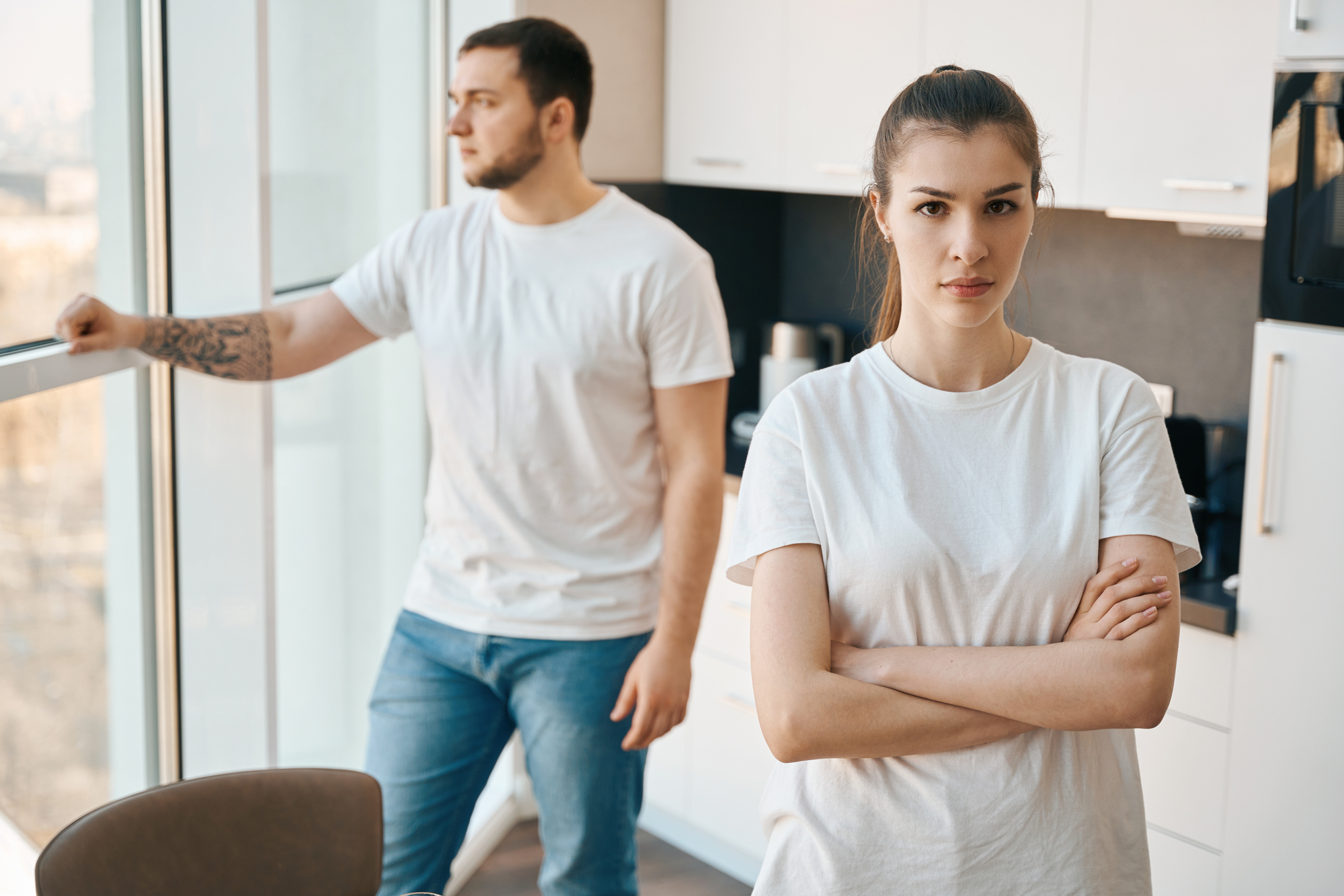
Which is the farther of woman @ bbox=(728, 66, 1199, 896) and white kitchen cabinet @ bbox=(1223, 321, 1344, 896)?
white kitchen cabinet @ bbox=(1223, 321, 1344, 896)

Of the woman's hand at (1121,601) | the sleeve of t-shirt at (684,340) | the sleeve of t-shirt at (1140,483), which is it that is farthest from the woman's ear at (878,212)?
the sleeve of t-shirt at (684,340)

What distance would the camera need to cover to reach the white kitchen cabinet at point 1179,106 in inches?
86.4

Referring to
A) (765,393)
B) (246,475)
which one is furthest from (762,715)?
(765,393)

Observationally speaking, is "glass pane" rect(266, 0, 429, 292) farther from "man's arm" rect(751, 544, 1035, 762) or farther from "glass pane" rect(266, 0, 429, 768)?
"man's arm" rect(751, 544, 1035, 762)

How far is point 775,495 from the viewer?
1.29 meters

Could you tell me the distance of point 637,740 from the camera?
187 cm

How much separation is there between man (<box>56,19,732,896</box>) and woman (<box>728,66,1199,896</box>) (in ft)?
2.01

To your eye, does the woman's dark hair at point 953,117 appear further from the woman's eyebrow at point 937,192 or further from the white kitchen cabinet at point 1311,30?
the white kitchen cabinet at point 1311,30

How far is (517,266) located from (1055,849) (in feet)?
3.72

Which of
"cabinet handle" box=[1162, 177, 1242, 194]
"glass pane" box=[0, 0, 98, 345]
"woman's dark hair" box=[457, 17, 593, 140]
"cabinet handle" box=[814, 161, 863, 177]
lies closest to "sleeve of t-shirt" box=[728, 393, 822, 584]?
"woman's dark hair" box=[457, 17, 593, 140]

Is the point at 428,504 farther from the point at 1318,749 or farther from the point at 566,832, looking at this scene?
the point at 1318,749

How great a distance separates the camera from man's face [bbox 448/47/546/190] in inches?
75.0

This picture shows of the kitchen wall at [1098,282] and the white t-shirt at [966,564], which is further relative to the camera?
the kitchen wall at [1098,282]

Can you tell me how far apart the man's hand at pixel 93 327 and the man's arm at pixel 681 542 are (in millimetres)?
748
